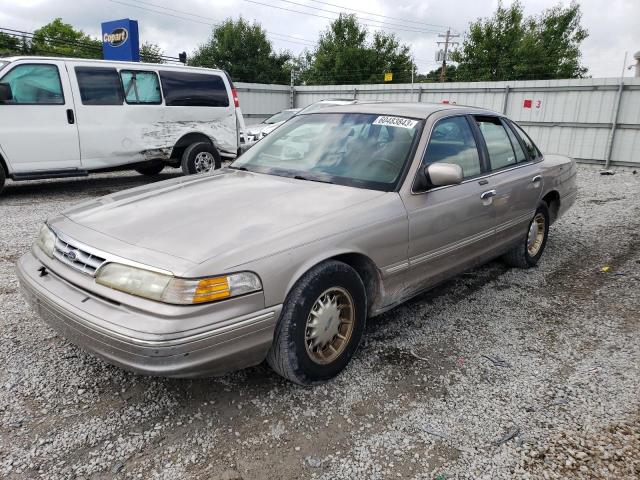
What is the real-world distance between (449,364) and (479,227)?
47.0 inches

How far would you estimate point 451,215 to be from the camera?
344 cm

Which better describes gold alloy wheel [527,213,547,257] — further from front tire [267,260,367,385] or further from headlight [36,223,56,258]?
headlight [36,223,56,258]

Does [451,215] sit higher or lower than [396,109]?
lower

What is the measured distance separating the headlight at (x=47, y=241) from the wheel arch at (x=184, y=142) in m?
6.44

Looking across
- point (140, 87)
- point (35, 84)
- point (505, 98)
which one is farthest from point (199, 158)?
point (505, 98)

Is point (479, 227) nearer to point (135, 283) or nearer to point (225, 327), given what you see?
point (225, 327)

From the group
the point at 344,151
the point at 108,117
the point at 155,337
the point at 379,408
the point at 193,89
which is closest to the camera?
the point at 155,337

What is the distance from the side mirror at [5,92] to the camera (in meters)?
6.95

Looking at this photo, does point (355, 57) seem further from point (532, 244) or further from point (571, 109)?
Result: point (532, 244)

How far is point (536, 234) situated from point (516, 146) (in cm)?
97

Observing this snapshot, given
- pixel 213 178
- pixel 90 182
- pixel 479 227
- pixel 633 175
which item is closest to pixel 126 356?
pixel 213 178

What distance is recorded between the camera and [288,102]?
21969mm

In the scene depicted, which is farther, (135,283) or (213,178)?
(213,178)

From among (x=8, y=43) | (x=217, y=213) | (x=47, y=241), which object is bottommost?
(x=47, y=241)
